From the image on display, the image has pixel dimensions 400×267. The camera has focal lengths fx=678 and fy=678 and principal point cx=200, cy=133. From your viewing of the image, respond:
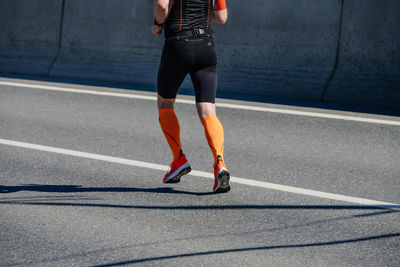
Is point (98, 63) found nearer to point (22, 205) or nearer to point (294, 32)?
point (294, 32)

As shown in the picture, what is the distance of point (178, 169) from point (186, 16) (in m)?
1.31

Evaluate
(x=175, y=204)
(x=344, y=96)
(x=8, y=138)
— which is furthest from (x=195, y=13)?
(x=344, y=96)

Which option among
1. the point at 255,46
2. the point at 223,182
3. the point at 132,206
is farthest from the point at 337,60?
the point at 132,206

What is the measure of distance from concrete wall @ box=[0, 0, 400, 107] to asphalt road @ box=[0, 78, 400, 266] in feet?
3.92

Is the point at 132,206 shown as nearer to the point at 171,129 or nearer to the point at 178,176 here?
the point at 178,176

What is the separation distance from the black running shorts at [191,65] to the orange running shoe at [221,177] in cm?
58

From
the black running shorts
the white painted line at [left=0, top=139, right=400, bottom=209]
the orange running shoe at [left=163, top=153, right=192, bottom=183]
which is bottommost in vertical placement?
the white painted line at [left=0, top=139, right=400, bottom=209]

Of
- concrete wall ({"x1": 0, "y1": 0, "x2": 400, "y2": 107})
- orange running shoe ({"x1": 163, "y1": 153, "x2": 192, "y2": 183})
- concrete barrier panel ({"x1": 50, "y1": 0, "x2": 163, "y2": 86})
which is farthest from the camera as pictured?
concrete barrier panel ({"x1": 50, "y1": 0, "x2": 163, "y2": 86})

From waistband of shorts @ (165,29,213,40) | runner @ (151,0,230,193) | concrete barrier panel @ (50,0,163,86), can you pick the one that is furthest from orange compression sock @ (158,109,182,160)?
concrete barrier panel @ (50,0,163,86)

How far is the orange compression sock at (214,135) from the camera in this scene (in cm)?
558

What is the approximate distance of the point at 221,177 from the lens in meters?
5.48

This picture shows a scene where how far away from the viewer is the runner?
5543 millimetres

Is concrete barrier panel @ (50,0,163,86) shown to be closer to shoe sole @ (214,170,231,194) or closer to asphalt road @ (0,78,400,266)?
asphalt road @ (0,78,400,266)

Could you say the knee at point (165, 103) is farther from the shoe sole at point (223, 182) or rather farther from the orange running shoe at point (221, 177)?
the shoe sole at point (223, 182)
